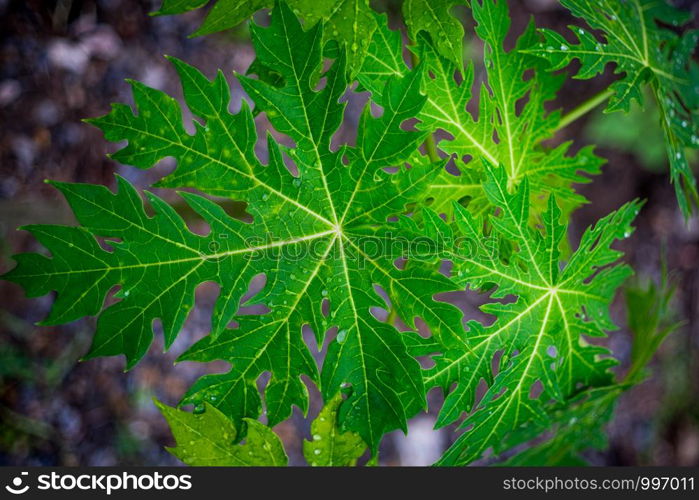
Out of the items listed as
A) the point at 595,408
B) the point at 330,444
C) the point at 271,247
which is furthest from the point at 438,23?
the point at 595,408

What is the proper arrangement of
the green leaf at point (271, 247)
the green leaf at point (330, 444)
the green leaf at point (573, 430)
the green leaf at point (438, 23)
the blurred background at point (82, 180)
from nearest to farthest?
1. the green leaf at point (271, 247)
2. the green leaf at point (438, 23)
3. the green leaf at point (330, 444)
4. the green leaf at point (573, 430)
5. the blurred background at point (82, 180)

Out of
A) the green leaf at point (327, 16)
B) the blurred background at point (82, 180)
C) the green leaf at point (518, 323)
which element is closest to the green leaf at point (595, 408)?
the green leaf at point (518, 323)

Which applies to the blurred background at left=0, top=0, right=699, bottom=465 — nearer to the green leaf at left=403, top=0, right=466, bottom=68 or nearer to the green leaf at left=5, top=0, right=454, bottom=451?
the green leaf at left=5, top=0, right=454, bottom=451

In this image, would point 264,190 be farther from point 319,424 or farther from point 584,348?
point 584,348

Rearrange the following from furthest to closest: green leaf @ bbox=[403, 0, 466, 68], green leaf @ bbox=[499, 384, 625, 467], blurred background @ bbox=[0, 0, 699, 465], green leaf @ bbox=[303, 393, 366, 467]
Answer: blurred background @ bbox=[0, 0, 699, 465] < green leaf @ bbox=[499, 384, 625, 467] < green leaf @ bbox=[303, 393, 366, 467] < green leaf @ bbox=[403, 0, 466, 68]

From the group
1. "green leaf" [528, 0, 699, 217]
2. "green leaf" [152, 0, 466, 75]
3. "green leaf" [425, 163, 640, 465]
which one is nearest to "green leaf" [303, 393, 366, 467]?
"green leaf" [425, 163, 640, 465]

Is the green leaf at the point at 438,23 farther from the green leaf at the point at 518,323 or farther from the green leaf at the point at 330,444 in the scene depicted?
the green leaf at the point at 330,444

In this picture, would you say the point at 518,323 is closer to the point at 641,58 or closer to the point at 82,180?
the point at 641,58
